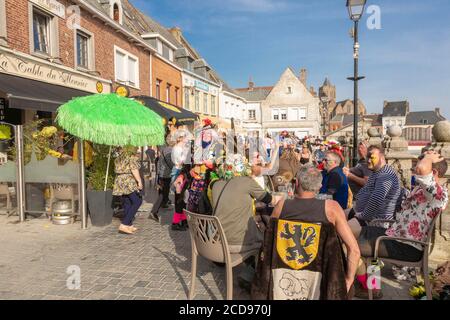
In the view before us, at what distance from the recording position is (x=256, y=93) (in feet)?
161

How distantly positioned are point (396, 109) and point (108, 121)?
9006cm

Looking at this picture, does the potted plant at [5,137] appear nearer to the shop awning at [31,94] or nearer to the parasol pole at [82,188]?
the shop awning at [31,94]

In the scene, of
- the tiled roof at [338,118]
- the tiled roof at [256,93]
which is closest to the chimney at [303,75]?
the tiled roof at [256,93]

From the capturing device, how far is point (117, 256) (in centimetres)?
470

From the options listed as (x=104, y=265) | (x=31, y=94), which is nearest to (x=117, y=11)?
(x=31, y=94)

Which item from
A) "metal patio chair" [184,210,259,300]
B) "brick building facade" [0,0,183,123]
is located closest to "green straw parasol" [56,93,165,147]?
"metal patio chair" [184,210,259,300]

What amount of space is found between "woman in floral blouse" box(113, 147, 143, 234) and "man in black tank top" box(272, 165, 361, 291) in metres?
3.64

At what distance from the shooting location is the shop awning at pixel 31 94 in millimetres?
7852

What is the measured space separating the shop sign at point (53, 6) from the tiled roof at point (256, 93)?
36988 mm

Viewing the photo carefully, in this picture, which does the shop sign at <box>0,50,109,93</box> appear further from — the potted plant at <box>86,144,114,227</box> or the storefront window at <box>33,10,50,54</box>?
the potted plant at <box>86,144,114,227</box>

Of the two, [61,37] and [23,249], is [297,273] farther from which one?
[61,37]

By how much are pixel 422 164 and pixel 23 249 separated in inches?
219

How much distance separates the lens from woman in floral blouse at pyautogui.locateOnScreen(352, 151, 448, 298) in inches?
123
